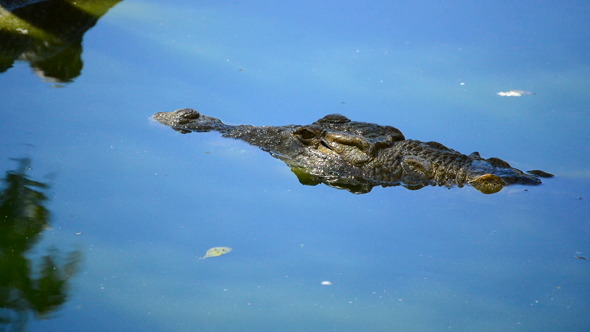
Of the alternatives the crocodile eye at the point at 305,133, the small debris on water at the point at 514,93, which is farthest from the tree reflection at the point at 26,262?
the small debris on water at the point at 514,93

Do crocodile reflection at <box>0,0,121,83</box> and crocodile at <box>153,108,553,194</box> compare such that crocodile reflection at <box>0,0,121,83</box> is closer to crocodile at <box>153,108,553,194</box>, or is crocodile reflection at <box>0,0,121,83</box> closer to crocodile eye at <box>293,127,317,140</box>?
crocodile eye at <box>293,127,317,140</box>

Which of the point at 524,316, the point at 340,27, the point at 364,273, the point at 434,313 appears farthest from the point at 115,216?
the point at 340,27

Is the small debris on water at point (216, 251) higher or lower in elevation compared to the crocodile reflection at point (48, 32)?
lower

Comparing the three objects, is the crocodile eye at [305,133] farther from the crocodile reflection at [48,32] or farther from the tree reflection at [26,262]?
the crocodile reflection at [48,32]

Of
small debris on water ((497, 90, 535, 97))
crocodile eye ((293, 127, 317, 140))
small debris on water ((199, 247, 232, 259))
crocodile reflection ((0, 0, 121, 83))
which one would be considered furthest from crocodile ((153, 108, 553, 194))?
crocodile reflection ((0, 0, 121, 83))

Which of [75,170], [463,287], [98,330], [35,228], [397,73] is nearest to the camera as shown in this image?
[98,330]

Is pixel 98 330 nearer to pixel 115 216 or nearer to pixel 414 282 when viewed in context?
pixel 115 216

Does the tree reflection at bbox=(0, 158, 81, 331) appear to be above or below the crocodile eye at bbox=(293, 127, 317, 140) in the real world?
below
